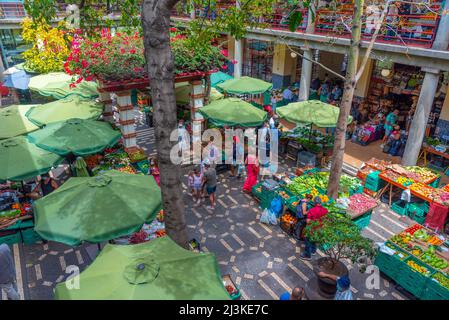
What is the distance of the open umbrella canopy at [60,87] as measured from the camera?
15.2 meters

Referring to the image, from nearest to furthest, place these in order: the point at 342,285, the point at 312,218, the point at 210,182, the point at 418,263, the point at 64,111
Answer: the point at 342,285
the point at 418,263
the point at 312,218
the point at 210,182
the point at 64,111

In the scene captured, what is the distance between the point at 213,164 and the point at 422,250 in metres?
7.36

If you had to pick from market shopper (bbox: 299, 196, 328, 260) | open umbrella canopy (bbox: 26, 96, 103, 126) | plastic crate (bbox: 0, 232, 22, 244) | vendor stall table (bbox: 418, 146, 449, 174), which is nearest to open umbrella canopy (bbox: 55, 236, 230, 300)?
market shopper (bbox: 299, 196, 328, 260)

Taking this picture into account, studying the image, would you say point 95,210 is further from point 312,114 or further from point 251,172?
point 312,114

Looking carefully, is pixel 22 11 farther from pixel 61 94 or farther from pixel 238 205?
pixel 238 205

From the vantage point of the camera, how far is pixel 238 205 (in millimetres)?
11312

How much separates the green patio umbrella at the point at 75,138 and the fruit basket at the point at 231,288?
19.3 ft

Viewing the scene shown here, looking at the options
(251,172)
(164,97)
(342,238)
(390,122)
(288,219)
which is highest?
(164,97)

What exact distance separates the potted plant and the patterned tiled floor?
76cm

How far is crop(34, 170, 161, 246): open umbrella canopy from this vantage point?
6.57 meters

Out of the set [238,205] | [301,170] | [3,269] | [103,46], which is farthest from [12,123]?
[301,170]

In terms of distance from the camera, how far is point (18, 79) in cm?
1872

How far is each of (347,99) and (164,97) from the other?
565 cm

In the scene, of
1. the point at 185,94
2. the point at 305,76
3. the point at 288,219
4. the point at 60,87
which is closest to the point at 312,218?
the point at 288,219
